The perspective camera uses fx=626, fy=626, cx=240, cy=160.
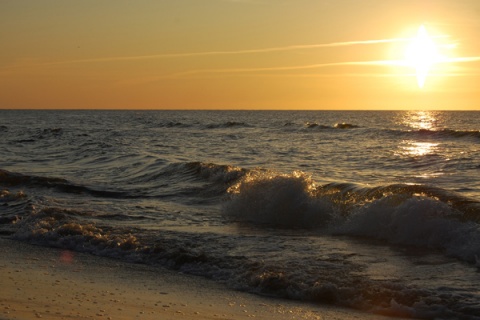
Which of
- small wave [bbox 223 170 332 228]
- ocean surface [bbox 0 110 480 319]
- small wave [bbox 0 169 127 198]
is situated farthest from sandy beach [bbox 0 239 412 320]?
small wave [bbox 0 169 127 198]

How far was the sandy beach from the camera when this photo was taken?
6.66m

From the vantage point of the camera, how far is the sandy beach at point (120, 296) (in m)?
6.66

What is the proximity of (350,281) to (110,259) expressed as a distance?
3.83 m

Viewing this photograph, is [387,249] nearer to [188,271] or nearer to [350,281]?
[350,281]

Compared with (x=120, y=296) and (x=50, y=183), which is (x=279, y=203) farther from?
(x=50, y=183)

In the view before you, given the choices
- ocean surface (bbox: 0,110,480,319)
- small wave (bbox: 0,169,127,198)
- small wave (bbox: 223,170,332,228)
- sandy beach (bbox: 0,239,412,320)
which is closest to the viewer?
sandy beach (bbox: 0,239,412,320)

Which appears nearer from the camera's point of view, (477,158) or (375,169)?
(375,169)

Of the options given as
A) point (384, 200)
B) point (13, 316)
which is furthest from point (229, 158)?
point (13, 316)

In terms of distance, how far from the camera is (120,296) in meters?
7.43

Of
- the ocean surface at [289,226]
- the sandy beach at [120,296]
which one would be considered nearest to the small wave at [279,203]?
the ocean surface at [289,226]

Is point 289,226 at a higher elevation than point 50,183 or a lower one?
higher

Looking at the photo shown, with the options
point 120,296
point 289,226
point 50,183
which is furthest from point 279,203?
point 50,183

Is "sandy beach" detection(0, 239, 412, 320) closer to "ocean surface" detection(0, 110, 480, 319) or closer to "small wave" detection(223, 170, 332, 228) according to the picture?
"ocean surface" detection(0, 110, 480, 319)

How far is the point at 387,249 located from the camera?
1057 centimetres
